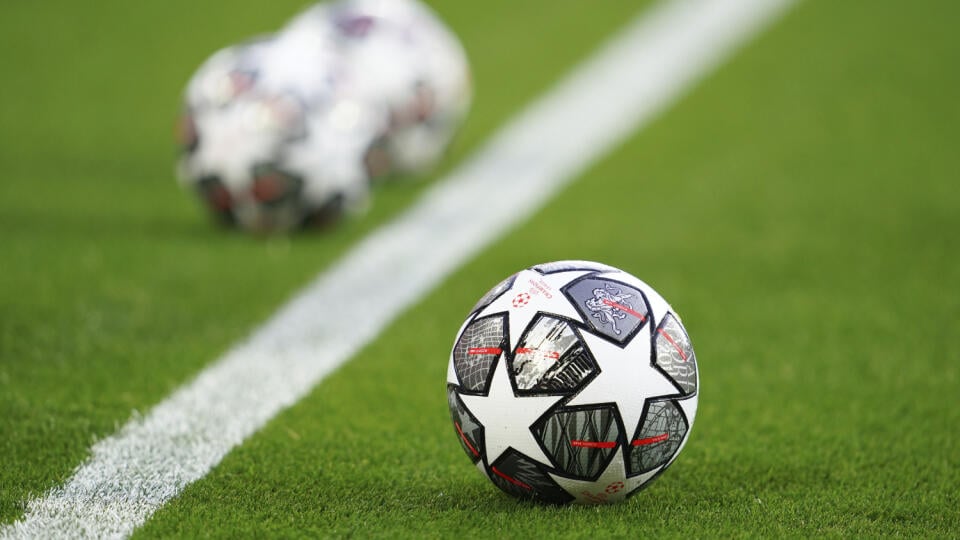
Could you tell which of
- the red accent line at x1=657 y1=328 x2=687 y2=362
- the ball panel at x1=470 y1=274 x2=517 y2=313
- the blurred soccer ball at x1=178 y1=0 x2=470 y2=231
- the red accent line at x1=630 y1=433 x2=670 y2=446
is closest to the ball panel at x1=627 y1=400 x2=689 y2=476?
the red accent line at x1=630 y1=433 x2=670 y2=446

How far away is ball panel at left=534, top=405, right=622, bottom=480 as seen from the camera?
4.11 m

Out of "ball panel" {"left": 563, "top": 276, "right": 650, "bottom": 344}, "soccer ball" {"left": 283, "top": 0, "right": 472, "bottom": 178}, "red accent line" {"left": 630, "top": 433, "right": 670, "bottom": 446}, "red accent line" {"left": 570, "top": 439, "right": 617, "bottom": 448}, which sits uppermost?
"ball panel" {"left": 563, "top": 276, "right": 650, "bottom": 344}

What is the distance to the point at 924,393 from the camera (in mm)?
5883

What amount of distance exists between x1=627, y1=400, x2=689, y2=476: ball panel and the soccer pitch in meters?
0.23

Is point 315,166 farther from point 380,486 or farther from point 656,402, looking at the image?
point 656,402

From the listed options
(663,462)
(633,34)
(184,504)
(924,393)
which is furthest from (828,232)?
(633,34)

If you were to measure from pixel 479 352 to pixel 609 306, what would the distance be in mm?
489

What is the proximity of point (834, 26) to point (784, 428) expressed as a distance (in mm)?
11310

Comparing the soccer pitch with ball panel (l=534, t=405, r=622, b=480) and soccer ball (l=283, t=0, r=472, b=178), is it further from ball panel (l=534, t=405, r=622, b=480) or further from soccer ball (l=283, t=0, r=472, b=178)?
soccer ball (l=283, t=0, r=472, b=178)

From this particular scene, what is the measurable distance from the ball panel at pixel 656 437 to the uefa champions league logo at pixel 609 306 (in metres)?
0.31

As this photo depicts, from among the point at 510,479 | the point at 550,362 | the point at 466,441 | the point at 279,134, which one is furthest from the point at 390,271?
the point at 550,362

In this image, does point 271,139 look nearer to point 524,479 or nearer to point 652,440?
point 524,479

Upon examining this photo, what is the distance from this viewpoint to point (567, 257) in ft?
27.0

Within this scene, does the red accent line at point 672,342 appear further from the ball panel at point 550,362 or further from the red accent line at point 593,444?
the red accent line at point 593,444
